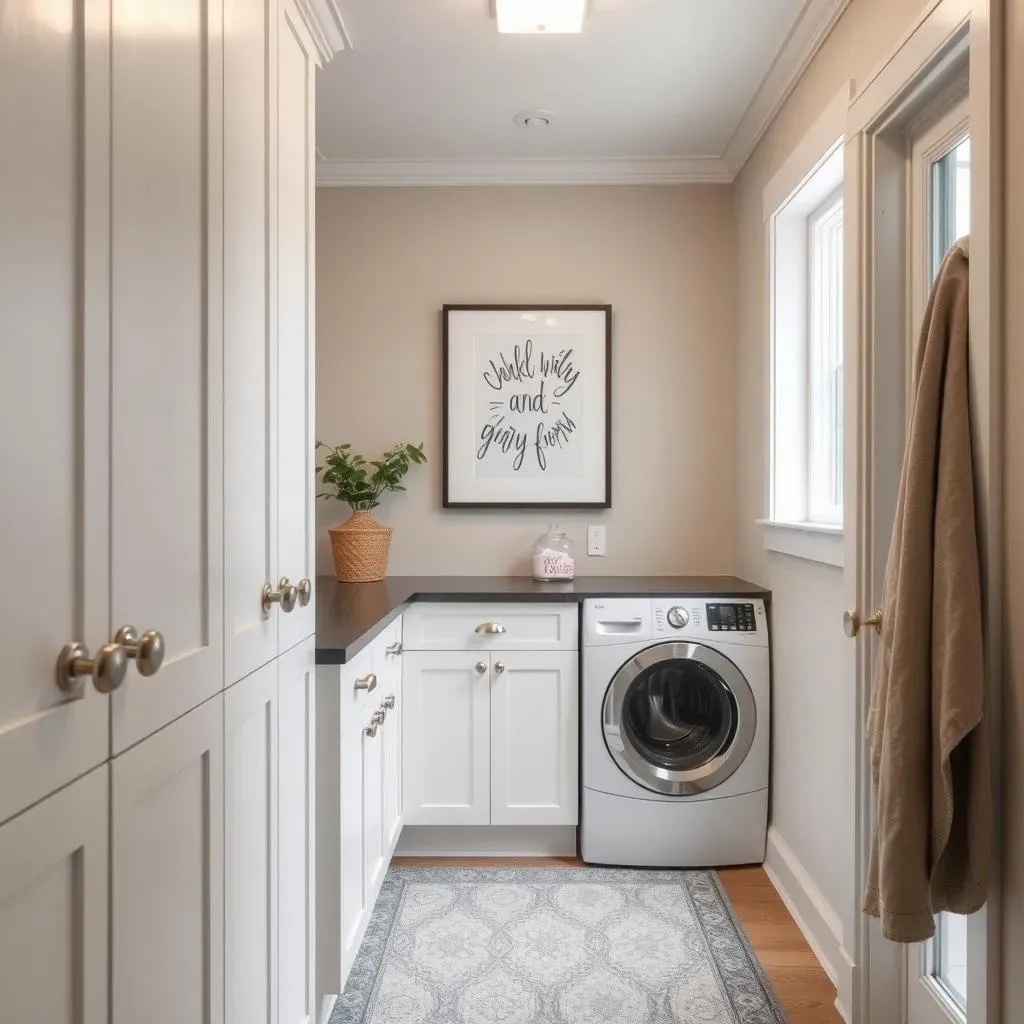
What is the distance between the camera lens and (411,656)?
2666 millimetres

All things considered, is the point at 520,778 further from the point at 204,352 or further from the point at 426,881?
the point at 204,352

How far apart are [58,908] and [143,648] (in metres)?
0.25

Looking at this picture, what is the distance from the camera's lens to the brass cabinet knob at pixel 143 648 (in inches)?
32.2

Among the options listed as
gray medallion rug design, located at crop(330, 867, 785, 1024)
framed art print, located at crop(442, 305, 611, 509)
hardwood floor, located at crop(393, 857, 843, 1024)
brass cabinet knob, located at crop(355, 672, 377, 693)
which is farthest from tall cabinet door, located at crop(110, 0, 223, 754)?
framed art print, located at crop(442, 305, 611, 509)

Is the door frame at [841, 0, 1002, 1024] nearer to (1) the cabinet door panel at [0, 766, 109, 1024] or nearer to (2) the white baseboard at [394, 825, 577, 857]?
(2) the white baseboard at [394, 825, 577, 857]

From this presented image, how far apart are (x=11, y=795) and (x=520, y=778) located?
7.06ft

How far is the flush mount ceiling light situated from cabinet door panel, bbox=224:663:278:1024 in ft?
5.68

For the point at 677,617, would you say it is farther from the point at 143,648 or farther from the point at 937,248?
the point at 143,648

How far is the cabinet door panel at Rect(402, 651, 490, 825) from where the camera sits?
2.67 metres

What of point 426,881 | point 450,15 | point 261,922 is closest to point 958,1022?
point 261,922

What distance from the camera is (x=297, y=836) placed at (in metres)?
1.52

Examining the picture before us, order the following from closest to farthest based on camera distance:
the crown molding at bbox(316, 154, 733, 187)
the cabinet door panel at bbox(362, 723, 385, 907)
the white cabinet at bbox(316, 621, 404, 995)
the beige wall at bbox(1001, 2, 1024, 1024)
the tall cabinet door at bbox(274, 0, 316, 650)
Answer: the beige wall at bbox(1001, 2, 1024, 1024)
the tall cabinet door at bbox(274, 0, 316, 650)
the white cabinet at bbox(316, 621, 404, 995)
the cabinet door panel at bbox(362, 723, 385, 907)
the crown molding at bbox(316, 154, 733, 187)

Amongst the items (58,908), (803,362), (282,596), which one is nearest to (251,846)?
(282,596)

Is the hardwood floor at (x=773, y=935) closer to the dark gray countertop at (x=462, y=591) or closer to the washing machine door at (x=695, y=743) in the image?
the washing machine door at (x=695, y=743)
